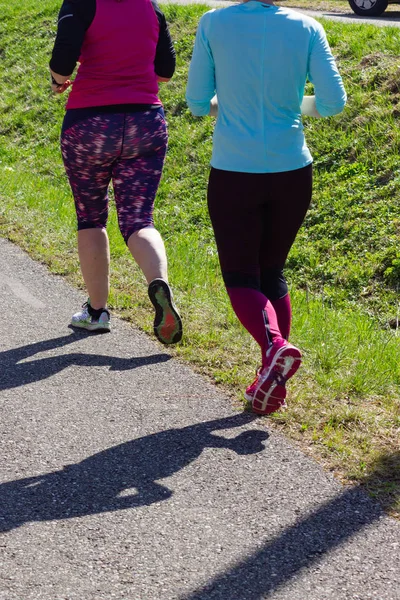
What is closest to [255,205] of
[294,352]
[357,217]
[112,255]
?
[294,352]

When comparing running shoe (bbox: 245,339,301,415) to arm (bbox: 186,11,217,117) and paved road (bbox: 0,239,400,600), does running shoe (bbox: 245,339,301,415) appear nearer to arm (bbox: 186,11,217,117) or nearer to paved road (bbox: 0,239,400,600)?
paved road (bbox: 0,239,400,600)

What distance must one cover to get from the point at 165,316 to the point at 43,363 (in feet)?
2.35

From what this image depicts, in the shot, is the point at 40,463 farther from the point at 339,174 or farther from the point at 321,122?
the point at 321,122

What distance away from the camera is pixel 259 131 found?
12.5ft

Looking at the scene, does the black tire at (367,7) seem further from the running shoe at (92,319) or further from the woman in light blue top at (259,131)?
the woman in light blue top at (259,131)

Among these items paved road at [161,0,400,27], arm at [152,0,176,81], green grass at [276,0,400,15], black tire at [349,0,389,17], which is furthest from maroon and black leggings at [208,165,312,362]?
green grass at [276,0,400,15]

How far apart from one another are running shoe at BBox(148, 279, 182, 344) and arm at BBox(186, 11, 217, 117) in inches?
37.1

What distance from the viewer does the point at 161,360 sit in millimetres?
4805

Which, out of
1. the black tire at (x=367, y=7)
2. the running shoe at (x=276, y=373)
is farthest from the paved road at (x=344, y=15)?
the running shoe at (x=276, y=373)

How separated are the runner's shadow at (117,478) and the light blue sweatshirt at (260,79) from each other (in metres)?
1.11

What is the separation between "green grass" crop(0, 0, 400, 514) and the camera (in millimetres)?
4059

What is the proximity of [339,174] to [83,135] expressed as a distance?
3.61m

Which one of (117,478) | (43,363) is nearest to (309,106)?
(117,478)

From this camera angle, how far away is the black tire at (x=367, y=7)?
52.3 ft
